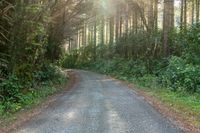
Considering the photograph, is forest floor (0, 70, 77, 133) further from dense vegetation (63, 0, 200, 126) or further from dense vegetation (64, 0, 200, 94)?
dense vegetation (64, 0, 200, 94)

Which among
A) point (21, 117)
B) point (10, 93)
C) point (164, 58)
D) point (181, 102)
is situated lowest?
point (21, 117)

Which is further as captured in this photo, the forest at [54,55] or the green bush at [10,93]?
the forest at [54,55]

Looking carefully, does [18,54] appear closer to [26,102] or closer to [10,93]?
[10,93]

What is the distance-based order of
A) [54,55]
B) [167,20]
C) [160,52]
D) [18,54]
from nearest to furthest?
[18,54]
[167,20]
[160,52]
[54,55]

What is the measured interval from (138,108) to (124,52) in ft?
99.7

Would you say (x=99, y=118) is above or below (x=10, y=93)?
below

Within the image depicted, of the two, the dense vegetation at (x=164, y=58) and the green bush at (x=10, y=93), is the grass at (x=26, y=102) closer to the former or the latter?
the green bush at (x=10, y=93)

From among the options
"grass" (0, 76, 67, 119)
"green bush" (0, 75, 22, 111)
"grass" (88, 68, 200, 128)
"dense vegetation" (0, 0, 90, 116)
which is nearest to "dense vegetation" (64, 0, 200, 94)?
"grass" (88, 68, 200, 128)

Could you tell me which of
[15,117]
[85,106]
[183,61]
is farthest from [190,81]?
[15,117]

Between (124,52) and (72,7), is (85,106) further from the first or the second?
(124,52)

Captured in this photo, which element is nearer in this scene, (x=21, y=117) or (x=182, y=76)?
(x=21, y=117)

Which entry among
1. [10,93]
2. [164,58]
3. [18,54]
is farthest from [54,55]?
[10,93]

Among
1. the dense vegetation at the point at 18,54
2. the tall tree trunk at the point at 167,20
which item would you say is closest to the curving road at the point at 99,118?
the dense vegetation at the point at 18,54

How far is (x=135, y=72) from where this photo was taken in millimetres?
31812
